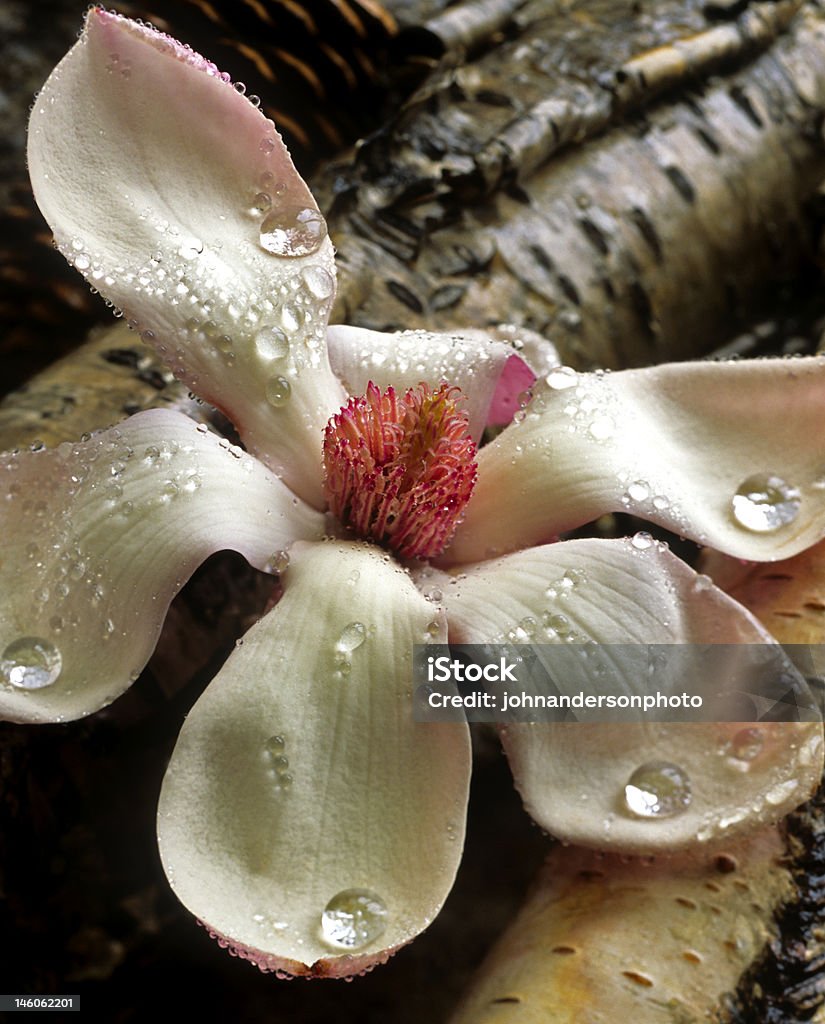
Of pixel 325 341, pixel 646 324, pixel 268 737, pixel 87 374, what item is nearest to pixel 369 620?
pixel 268 737

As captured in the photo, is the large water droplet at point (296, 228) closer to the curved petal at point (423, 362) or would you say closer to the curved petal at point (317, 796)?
the curved petal at point (423, 362)

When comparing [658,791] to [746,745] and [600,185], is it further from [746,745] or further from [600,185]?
[600,185]

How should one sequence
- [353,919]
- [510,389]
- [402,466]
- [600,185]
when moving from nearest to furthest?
[353,919] → [402,466] → [510,389] → [600,185]

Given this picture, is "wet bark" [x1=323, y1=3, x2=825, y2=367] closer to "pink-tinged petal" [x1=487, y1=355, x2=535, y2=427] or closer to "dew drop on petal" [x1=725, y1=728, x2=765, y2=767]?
"pink-tinged petal" [x1=487, y1=355, x2=535, y2=427]

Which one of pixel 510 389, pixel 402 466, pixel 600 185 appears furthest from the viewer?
pixel 600 185

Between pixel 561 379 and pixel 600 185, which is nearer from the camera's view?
pixel 561 379

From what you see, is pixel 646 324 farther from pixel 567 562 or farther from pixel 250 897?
pixel 250 897

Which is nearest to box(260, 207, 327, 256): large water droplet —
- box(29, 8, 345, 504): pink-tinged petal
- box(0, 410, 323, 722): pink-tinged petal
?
box(29, 8, 345, 504): pink-tinged petal

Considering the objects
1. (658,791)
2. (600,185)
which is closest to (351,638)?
(658,791)
